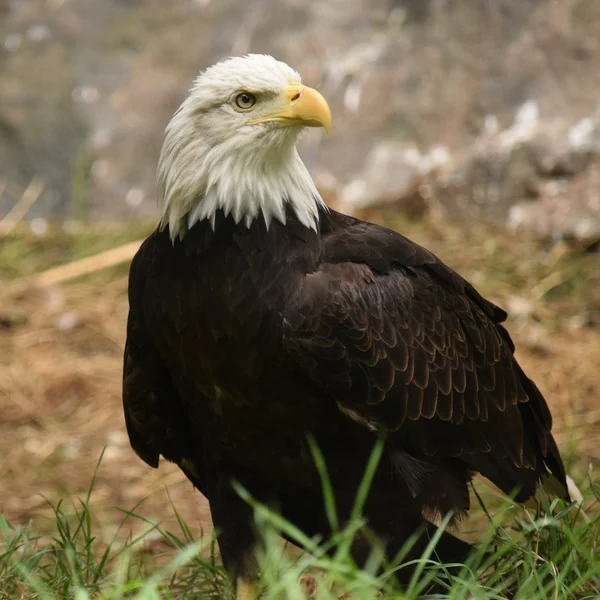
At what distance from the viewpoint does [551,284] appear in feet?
20.8

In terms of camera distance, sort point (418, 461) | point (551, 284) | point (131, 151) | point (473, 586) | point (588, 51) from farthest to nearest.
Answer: point (131, 151), point (588, 51), point (551, 284), point (418, 461), point (473, 586)

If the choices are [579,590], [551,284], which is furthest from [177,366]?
[551,284]

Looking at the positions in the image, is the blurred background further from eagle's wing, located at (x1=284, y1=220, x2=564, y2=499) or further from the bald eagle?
the bald eagle

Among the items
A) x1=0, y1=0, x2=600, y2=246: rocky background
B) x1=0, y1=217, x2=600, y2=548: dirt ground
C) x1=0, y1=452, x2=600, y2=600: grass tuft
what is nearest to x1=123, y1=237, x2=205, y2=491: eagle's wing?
x1=0, y1=452, x2=600, y2=600: grass tuft

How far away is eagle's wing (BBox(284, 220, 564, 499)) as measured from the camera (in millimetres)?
3119

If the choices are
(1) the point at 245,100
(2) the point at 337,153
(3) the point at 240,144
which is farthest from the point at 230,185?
(2) the point at 337,153

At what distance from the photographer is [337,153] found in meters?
7.38

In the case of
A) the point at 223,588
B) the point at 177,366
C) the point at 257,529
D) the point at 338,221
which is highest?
the point at 338,221

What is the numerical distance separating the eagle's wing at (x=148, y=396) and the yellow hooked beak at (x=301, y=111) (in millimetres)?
624

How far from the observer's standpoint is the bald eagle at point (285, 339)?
316 centimetres

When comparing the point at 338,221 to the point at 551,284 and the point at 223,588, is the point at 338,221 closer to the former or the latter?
the point at 223,588

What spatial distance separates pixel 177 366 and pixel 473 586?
1212 mm

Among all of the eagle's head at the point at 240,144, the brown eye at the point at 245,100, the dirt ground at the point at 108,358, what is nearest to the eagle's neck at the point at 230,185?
the eagle's head at the point at 240,144

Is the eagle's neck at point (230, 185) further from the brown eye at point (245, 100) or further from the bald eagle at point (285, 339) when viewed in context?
the brown eye at point (245, 100)
